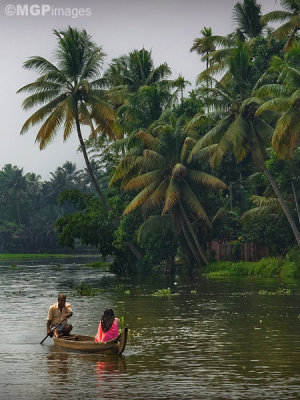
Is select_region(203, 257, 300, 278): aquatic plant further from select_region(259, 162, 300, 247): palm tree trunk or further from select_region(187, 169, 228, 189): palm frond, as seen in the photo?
select_region(187, 169, 228, 189): palm frond

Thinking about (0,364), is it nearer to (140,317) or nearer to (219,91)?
(140,317)

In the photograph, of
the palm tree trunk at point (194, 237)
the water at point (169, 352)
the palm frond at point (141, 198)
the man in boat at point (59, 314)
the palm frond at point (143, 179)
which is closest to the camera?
the water at point (169, 352)

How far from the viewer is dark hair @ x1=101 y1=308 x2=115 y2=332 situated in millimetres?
18375

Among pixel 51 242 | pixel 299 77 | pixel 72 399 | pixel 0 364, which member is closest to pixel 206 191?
pixel 299 77

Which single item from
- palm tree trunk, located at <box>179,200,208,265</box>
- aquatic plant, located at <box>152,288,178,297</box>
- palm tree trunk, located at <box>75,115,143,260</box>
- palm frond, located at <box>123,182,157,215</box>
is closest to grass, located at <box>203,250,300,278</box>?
palm tree trunk, located at <box>179,200,208,265</box>

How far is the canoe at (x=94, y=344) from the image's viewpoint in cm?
1814

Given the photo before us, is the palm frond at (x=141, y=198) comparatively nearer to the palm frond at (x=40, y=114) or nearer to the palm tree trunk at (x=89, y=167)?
the palm tree trunk at (x=89, y=167)

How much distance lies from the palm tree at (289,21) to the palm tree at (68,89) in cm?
1171

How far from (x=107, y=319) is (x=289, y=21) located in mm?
36140

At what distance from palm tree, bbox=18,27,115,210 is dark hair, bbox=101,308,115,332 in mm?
33002

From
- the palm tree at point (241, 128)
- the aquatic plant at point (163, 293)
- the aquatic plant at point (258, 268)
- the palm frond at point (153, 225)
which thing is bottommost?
the aquatic plant at point (163, 293)

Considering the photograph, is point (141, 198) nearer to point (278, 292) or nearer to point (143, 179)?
point (143, 179)

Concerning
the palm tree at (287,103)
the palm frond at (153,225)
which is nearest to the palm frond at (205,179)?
the palm frond at (153,225)

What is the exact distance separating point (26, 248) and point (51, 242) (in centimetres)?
402
